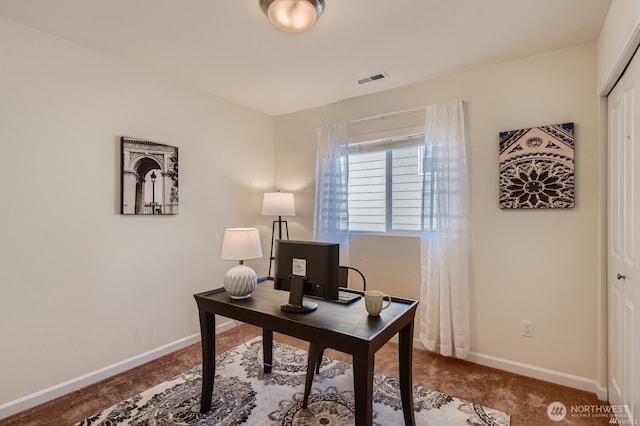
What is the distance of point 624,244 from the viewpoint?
1735 millimetres

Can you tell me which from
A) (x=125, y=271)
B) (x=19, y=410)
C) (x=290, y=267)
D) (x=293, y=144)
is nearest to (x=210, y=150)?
(x=293, y=144)

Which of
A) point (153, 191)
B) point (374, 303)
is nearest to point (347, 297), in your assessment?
point (374, 303)

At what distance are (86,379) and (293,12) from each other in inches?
112

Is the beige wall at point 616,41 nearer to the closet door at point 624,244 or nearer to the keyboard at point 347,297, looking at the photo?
the closet door at point 624,244

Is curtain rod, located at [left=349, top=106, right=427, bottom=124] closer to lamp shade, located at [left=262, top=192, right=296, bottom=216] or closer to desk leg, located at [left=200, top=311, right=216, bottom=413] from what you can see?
lamp shade, located at [left=262, top=192, right=296, bottom=216]

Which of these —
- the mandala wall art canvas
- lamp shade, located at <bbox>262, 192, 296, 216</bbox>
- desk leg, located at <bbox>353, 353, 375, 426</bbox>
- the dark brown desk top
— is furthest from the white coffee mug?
lamp shade, located at <bbox>262, 192, 296, 216</bbox>

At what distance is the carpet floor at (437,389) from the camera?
1.95m

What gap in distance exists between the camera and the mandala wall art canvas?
224 cm

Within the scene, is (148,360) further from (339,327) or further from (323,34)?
(323,34)

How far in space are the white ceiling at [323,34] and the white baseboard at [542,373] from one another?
236 cm

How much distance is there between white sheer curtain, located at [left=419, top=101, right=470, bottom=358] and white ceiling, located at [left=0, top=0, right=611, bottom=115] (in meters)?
0.51

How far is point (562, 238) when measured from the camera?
2.31 metres

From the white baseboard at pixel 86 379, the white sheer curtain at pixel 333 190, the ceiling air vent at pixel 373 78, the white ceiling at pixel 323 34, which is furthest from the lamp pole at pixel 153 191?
the ceiling air vent at pixel 373 78

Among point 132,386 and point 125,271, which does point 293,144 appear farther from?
point 132,386
